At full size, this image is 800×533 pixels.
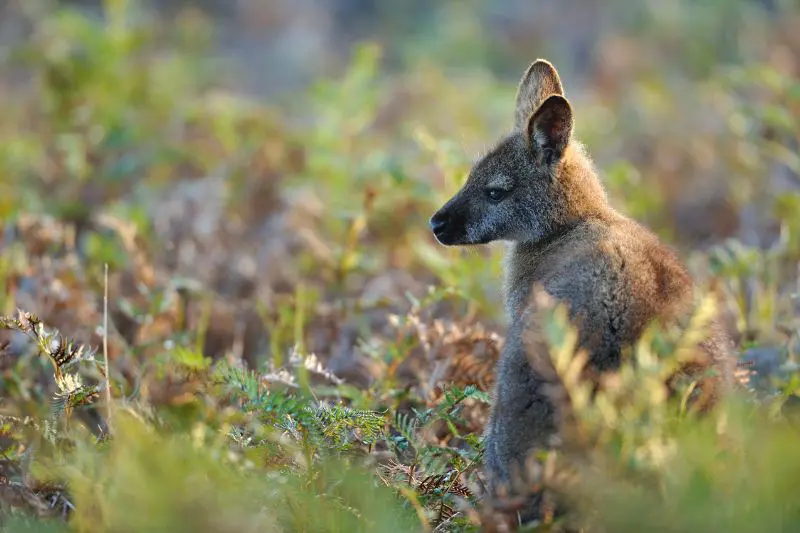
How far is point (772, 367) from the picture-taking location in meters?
5.27

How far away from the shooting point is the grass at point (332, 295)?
301 centimetres

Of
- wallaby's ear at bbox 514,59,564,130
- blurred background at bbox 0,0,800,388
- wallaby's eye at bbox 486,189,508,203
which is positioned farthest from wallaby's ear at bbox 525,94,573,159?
blurred background at bbox 0,0,800,388

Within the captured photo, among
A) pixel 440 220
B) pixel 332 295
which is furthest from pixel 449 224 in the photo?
pixel 332 295

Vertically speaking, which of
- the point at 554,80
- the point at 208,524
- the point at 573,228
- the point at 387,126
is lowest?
the point at 387,126

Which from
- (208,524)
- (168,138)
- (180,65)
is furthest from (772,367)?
(180,65)

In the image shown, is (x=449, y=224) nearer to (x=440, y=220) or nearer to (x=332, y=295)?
(x=440, y=220)

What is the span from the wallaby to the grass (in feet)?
0.82

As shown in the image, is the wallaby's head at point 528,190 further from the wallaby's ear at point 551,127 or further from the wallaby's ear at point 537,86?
the wallaby's ear at point 537,86

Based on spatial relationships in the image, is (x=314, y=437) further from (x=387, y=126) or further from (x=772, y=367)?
(x=387, y=126)

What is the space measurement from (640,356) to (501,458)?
3.38ft

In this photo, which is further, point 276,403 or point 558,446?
point 276,403

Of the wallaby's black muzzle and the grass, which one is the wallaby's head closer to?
the wallaby's black muzzle

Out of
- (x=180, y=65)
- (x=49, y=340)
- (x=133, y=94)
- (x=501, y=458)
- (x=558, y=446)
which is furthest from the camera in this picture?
(x=180, y=65)

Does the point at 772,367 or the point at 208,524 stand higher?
the point at 208,524
